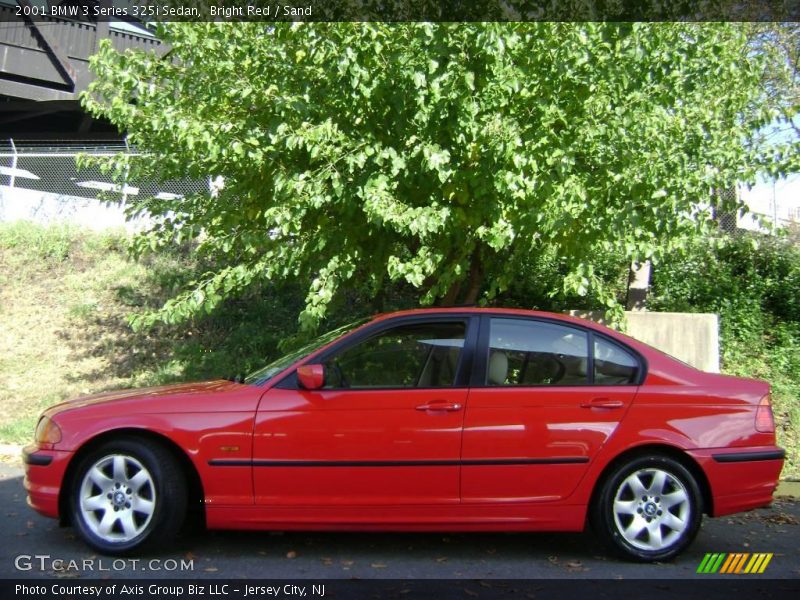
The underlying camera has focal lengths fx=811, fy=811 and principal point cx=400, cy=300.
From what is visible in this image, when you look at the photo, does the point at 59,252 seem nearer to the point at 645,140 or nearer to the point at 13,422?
the point at 13,422

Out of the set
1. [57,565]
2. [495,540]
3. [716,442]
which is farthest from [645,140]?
[57,565]

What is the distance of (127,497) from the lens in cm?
498

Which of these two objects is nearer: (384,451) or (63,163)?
(384,451)

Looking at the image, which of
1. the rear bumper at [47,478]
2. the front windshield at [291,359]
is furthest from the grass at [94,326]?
the front windshield at [291,359]

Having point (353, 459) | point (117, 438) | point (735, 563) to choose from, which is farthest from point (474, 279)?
point (117, 438)

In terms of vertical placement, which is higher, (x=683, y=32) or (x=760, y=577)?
(x=683, y=32)

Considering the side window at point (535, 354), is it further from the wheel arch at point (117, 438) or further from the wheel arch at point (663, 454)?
the wheel arch at point (117, 438)

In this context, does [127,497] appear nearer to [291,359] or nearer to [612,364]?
[291,359]

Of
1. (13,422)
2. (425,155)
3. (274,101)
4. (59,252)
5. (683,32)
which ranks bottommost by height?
(13,422)

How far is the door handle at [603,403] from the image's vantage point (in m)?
5.11

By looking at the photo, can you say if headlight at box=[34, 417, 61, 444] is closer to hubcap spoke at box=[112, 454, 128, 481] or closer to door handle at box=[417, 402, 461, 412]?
hubcap spoke at box=[112, 454, 128, 481]

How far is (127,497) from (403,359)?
75.2 inches

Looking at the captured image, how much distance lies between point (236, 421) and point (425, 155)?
101 inches

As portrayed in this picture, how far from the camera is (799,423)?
8.77 metres
